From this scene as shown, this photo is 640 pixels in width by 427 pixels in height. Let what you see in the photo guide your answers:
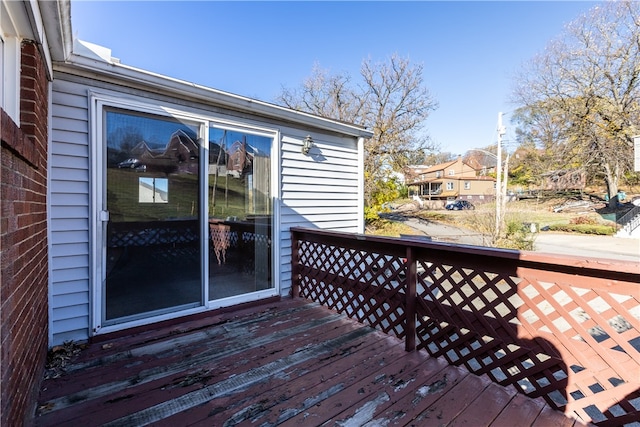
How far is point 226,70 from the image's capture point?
10.0 metres

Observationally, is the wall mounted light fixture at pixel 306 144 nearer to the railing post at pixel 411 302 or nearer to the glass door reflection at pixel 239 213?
the glass door reflection at pixel 239 213

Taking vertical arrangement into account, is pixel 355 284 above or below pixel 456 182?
below

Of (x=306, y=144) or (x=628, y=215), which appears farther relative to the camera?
(x=628, y=215)

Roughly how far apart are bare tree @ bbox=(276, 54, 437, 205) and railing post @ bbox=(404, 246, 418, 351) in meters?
12.6

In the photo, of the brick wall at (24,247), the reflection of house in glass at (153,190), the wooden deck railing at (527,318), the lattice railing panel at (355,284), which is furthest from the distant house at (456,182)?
the brick wall at (24,247)

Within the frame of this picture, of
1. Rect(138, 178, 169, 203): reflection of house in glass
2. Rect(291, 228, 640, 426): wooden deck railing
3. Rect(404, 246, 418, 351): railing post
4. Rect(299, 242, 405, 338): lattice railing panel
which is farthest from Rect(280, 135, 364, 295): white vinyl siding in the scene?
Rect(404, 246, 418, 351): railing post

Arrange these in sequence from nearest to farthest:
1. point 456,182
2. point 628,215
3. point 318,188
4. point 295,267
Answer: point 295,267, point 318,188, point 628,215, point 456,182

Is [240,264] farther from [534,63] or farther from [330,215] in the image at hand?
[534,63]

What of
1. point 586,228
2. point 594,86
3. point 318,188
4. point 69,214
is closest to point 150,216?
point 69,214

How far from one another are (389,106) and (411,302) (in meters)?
14.8

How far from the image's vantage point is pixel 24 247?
1581 millimetres

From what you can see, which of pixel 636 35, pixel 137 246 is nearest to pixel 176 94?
pixel 137 246

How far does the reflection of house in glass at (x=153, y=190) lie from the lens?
9.23ft

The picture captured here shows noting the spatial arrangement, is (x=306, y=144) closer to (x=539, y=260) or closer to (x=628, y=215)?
(x=539, y=260)
